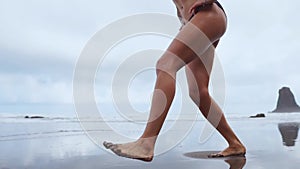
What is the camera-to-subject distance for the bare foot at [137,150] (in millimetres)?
2096

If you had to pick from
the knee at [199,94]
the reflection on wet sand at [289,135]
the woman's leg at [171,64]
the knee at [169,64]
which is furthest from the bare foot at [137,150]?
the reflection on wet sand at [289,135]

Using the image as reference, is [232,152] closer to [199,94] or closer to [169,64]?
[199,94]

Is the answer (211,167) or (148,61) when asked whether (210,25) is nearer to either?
(148,61)

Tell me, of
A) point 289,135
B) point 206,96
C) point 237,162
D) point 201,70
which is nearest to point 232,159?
point 237,162

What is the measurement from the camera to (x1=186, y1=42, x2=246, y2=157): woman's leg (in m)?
2.72

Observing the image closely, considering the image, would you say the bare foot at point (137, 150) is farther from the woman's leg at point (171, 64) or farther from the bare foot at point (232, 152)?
the bare foot at point (232, 152)

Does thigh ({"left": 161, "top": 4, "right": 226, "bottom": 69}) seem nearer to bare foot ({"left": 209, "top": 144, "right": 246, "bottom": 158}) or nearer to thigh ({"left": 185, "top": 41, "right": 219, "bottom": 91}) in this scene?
thigh ({"left": 185, "top": 41, "right": 219, "bottom": 91})

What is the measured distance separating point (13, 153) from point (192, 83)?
4.87 ft

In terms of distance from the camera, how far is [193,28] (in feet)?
7.72

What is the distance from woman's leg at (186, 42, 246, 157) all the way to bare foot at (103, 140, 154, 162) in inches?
28.4

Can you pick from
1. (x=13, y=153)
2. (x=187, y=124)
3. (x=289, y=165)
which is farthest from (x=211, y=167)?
(x=187, y=124)

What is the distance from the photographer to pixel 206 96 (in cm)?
271

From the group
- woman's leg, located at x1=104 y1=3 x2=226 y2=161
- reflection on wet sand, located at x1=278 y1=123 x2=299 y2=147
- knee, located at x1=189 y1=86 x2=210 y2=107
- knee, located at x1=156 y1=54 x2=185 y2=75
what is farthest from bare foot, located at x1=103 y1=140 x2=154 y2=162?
reflection on wet sand, located at x1=278 y1=123 x2=299 y2=147

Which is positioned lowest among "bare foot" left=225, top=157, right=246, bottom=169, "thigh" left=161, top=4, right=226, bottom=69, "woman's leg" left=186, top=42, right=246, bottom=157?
"bare foot" left=225, top=157, right=246, bottom=169
